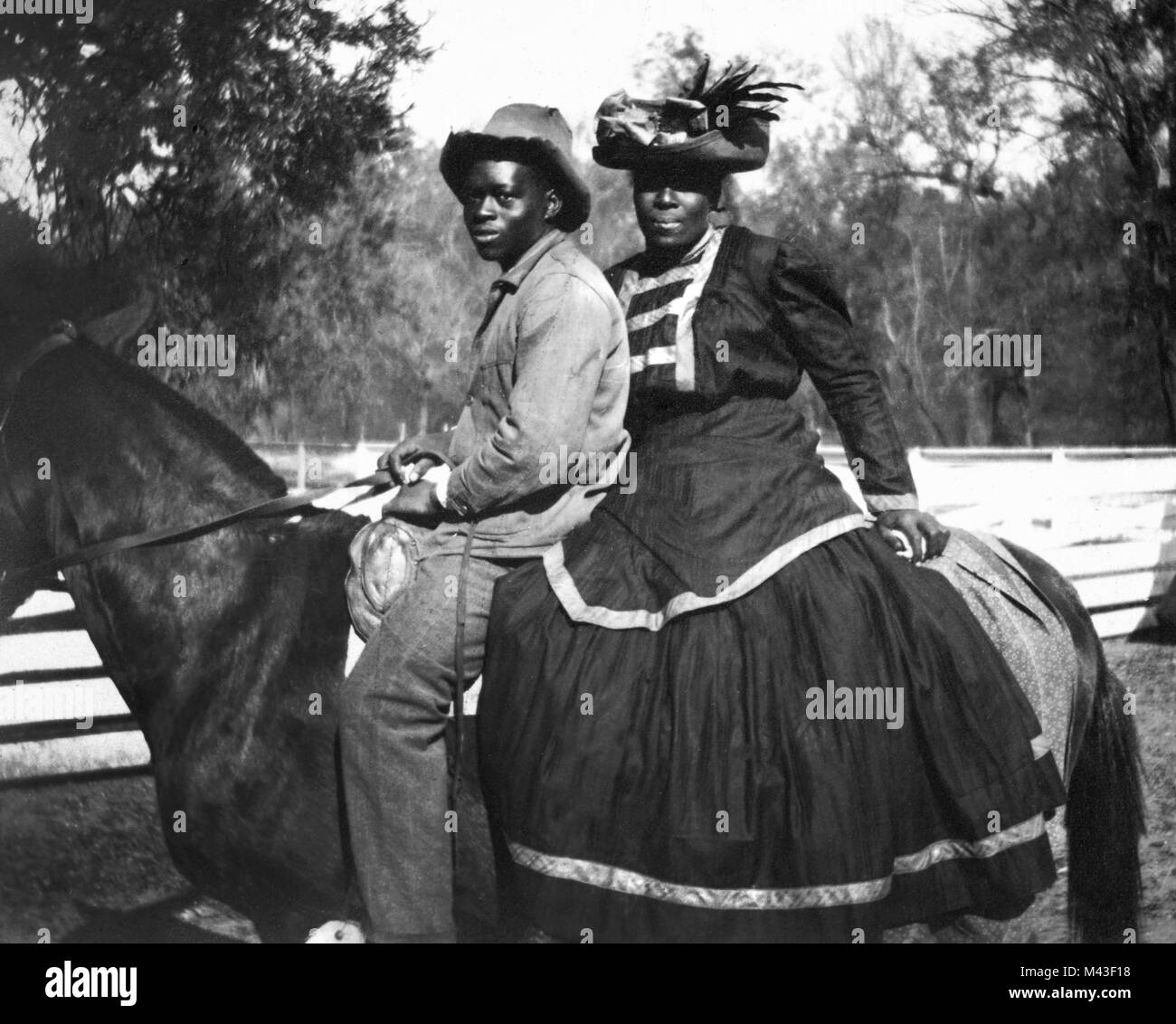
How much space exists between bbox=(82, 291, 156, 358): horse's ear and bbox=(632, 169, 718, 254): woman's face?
5.23ft

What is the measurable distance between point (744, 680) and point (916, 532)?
0.75m

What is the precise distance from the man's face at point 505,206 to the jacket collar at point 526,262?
5cm

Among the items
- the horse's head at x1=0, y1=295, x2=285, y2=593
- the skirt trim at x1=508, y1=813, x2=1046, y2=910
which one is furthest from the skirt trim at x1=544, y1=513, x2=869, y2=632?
the horse's head at x1=0, y1=295, x2=285, y2=593

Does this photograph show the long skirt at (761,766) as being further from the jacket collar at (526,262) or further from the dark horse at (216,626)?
the jacket collar at (526,262)

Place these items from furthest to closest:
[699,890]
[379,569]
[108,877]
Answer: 1. [108,877]
2. [379,569]
3. [699,890]

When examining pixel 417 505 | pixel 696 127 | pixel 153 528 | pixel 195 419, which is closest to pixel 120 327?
pixel 195 419

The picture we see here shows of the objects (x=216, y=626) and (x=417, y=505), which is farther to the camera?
(x=216, y=626)

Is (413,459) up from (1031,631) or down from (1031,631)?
up

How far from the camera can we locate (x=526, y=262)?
3.05m

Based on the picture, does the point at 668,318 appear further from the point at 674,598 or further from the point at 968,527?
the point at 968,527

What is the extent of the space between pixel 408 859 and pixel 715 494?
1.28 metres

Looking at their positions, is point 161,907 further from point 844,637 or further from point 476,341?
point 844,637

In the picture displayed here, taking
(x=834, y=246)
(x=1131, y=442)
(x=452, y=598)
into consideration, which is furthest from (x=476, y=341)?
(x=1131, y=442)
